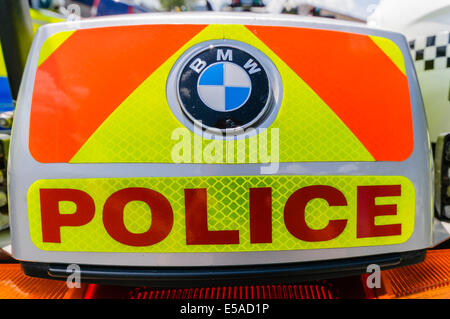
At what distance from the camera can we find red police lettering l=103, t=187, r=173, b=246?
0.95 meters

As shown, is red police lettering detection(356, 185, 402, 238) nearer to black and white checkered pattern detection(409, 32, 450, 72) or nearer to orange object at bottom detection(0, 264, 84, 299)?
orange object at bottom detection(0, 264, 84, 299)

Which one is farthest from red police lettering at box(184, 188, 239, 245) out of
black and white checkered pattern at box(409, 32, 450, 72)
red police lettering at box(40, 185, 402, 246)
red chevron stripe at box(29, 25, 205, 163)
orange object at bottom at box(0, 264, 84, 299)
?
black and white checkered pattern at box(409, 32, 450, 72)

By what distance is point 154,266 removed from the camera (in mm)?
997

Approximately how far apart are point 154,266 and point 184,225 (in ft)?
0.56

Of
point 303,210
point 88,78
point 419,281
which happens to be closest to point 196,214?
point 303,210

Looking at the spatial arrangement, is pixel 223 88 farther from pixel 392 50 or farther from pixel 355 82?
pixel 392 50

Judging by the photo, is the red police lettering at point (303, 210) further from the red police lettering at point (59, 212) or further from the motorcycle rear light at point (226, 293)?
the red police lettering at point (59, 212)

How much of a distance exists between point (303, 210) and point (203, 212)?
0.31 metres

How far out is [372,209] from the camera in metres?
1.01

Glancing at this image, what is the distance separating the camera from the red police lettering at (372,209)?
100 centimetres

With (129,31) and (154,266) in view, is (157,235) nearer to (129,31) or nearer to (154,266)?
(154,266)

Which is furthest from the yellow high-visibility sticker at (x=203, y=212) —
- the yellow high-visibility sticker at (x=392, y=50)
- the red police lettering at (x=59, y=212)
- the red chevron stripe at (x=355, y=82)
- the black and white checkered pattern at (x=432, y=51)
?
the black and white checkered pattern at (x=432, y=51)
